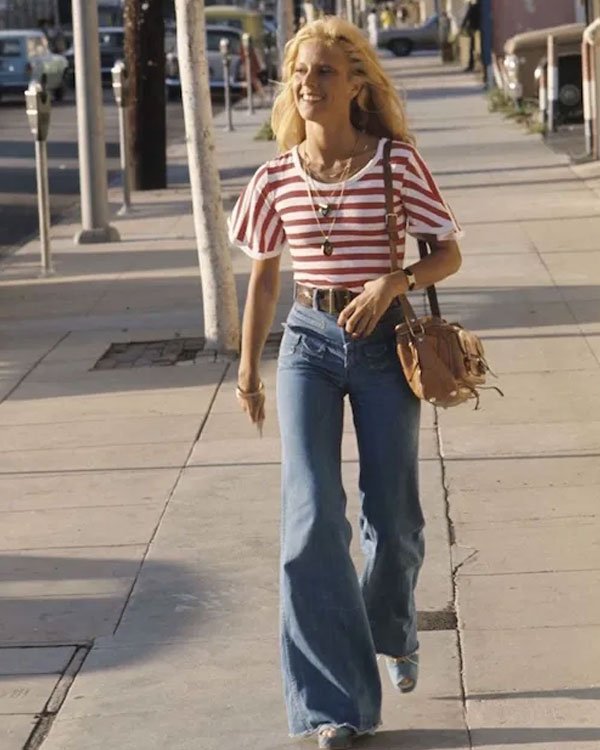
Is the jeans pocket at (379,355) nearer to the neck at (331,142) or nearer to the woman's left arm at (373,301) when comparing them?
the woman's left arm at (373,301)

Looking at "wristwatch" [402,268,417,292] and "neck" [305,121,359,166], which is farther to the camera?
"neck" [305,121,359,166]

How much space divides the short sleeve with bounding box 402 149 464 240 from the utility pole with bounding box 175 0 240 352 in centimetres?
632

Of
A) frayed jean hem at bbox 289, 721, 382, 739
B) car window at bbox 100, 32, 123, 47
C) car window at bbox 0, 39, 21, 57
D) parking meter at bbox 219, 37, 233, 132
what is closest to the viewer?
frayed jean hem at bbox 289, 721, 382, 739

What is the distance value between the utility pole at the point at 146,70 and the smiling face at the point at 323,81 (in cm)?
1678

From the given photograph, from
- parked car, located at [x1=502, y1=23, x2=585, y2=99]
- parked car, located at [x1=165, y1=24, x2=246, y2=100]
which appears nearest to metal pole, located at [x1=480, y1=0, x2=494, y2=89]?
parked car, located at [x1=165, y1=24, x2=246, y2=100]

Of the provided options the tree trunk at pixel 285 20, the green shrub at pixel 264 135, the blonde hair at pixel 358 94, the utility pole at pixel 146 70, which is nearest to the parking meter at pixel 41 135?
the utility pole at pixel 146 70

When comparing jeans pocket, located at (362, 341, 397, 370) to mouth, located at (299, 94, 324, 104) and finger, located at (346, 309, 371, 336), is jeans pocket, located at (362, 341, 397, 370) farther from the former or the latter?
mouth, located at (299, 94, 324, 104)

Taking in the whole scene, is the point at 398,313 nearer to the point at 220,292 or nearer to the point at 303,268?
the point at 303,268

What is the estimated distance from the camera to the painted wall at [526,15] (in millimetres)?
33969

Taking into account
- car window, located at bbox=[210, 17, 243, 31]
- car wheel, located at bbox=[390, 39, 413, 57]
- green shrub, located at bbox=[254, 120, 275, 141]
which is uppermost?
car window, located at bbox=[210, 17, 243, 31]

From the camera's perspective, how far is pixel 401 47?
65000 millimetres

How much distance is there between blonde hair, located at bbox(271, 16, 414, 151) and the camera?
5.05 m

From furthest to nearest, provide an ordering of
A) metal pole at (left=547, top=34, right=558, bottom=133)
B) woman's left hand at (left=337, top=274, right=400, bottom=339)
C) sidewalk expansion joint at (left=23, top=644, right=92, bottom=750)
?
1. metal pole at (left=547, top=34, right=558, bottom=133)
2. sidewalk expansion joint at (left=23, top=644, right=92, bottom=750)
3. woman's left hand at (left=337, top=274, right=400, bottom=339)

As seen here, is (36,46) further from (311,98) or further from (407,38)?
(311,98)
